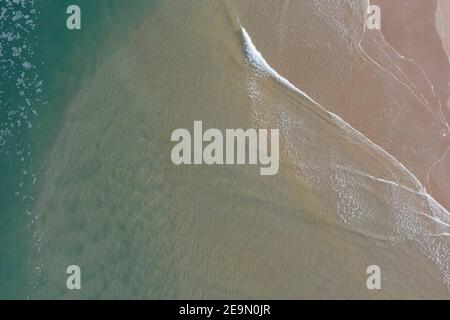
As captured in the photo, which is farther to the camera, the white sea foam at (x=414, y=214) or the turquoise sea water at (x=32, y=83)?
the turquoise sea water at (x=32, y=83)

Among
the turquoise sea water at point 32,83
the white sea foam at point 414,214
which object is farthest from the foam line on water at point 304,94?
the turquoise sea water at point 32,83

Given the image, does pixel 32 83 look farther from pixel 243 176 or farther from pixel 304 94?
pixel 304 94

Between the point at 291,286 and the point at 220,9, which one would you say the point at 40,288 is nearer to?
the point at 291,286

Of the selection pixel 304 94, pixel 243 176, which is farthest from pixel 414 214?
pixel 243 176

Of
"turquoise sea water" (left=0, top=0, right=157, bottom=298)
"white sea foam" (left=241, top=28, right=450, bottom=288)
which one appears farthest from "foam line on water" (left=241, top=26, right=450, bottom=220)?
"turquoise sea water" (left=0, top=0, right=157, bottom=298)

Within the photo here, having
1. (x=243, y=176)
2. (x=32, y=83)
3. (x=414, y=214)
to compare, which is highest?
(x=32, y=83)

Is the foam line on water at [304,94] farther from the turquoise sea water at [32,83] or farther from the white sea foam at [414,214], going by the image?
the turquoise sea water at [32,83]

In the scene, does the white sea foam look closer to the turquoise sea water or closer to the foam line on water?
the foam line on water

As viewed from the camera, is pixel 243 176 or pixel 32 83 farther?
pixel 32 83
